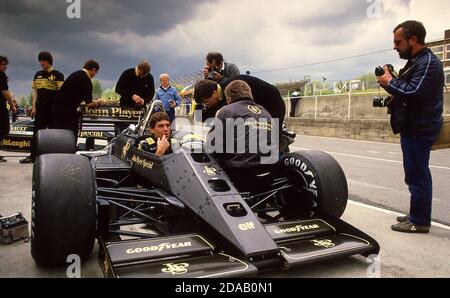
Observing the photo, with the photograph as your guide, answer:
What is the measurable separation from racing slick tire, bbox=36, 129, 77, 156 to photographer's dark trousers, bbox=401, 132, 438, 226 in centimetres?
415

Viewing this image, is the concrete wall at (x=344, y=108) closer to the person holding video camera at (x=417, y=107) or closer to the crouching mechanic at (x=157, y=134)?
the person holding video camera at (x=417, y=107)

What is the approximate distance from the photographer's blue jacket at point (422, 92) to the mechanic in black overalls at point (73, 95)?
4.57 m

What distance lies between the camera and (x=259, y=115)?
359cm

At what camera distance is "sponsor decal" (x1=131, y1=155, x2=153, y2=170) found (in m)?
3.94

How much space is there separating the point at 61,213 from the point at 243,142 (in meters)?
1.51

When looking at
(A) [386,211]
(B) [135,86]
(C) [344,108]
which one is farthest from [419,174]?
(C) [344,108]

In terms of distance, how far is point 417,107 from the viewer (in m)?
3.87

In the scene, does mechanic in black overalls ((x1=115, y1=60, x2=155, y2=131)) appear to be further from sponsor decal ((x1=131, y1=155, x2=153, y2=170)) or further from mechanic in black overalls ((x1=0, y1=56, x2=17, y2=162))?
sponsor decal ((x1=131, y1=155, x2=153, y2=170))

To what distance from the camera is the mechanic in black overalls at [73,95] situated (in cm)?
642

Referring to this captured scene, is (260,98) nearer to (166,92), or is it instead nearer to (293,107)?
(166,92)

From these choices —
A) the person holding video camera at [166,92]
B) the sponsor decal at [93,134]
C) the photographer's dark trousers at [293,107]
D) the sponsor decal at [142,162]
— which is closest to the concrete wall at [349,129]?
the photographer's dark trousers at [293,107]

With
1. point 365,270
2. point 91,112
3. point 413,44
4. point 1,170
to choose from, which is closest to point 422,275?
point 365,270

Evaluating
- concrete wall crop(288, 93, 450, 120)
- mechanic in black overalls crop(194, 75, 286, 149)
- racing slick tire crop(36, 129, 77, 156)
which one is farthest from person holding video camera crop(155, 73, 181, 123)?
concrete wall crop(288, 93, 450, 120)

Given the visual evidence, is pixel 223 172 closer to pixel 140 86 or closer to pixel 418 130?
pixel 418 130
